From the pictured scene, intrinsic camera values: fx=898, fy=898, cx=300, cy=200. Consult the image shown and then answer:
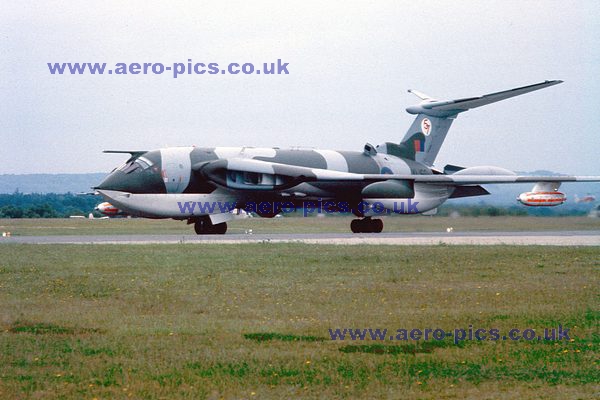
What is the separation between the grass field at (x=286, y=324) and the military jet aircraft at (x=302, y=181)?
1054 centimetres

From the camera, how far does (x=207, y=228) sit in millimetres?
33750

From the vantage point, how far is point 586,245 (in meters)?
26.8

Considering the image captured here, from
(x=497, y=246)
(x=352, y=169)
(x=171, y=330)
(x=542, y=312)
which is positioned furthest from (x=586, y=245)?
(x=171, y=330)

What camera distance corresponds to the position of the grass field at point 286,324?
347 inches

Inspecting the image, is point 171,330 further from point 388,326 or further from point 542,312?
point 542,312

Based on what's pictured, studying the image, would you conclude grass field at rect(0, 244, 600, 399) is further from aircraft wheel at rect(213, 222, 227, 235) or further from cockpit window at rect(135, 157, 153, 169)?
aircraft wheel at rect(213, 222, 227, 235)

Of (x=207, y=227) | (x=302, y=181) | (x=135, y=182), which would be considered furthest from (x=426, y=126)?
(x=135, y=182)

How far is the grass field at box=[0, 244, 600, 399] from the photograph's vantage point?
8805 mm

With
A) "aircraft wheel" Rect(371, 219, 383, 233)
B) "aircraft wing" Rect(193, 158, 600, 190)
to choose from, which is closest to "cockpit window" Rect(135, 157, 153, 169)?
"aircraft wing" Rect(193, 158, 600, 190)

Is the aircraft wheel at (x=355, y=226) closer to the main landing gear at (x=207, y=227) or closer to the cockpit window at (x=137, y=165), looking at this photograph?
the main landing gear at (x=207, y=227)

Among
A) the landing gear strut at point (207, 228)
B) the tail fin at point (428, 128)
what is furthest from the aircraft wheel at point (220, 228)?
the tail fin at point (428, 128)

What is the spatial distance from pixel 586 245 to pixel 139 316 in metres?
17.6

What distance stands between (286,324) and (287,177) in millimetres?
21477

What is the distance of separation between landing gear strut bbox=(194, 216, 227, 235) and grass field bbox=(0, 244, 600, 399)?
11960 mm
